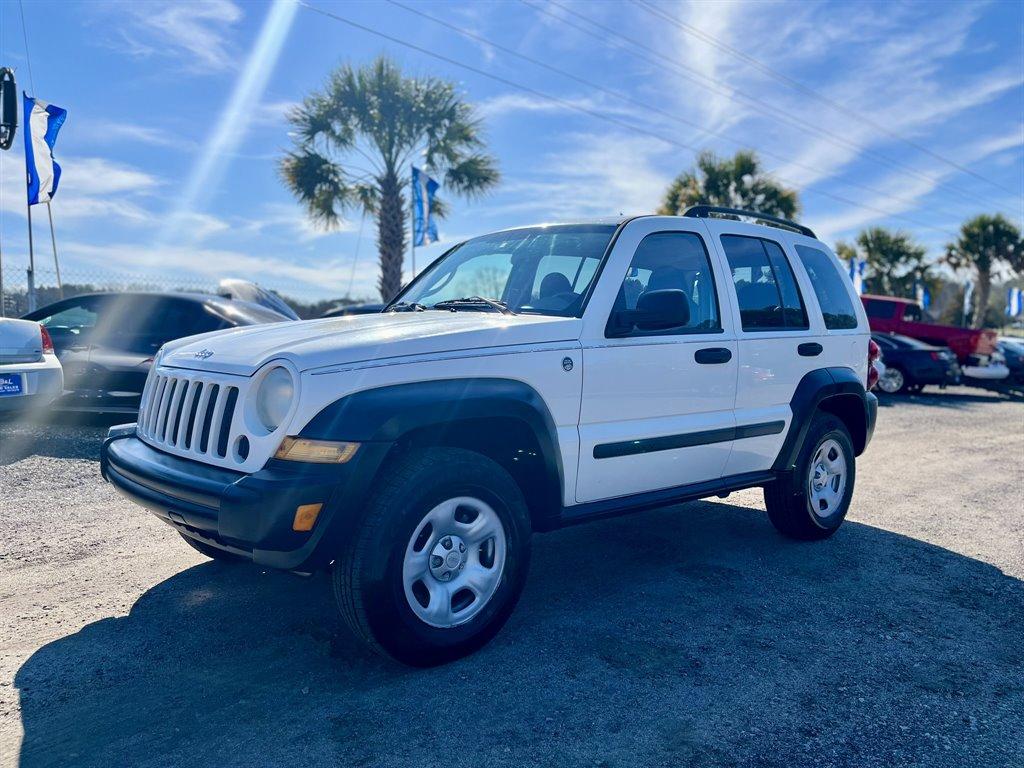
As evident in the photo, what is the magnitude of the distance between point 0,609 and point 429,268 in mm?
2845

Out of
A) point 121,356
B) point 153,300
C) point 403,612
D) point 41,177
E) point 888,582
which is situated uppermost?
point 41,177

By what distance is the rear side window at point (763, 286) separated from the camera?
14.6 feet

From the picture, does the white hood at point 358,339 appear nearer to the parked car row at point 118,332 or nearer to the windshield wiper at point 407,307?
the windshield wiper at point 407,307

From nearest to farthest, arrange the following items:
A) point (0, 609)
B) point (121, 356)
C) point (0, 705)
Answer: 1. point (0, 705)
2. point (0, 609)
3. point (121, 356)

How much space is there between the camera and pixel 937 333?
18.9m

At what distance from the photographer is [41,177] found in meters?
13.3

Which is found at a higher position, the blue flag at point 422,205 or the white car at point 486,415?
the blue flag at point 422,205

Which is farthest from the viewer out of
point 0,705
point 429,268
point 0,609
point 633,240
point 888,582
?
point 429,268

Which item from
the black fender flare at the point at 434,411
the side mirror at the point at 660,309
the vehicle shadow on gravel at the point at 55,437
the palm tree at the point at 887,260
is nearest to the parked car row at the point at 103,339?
the vehicle shadow on gravel at the point at 55,437

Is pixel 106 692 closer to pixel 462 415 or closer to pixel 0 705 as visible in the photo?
pixel 0 705

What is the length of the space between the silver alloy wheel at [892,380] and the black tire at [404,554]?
Answer: 16197mm

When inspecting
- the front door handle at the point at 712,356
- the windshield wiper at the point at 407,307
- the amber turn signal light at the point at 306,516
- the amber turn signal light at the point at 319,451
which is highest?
the windshield wiper at the point at 407,307

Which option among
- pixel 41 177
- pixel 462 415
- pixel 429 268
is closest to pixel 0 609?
pixel 462 415

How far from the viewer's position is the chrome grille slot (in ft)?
9.95
